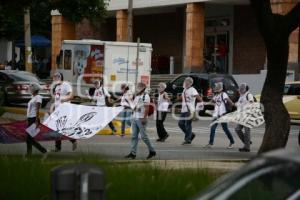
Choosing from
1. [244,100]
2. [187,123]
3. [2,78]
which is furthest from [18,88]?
[244,100]

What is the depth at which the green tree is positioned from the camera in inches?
451

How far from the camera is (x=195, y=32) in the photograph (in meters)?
40.3

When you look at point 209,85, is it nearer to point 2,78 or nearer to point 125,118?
point 2,78

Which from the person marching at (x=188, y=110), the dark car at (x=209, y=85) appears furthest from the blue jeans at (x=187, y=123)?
the dark car at (x=209, y=85)

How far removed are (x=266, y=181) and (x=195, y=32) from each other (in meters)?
36.8

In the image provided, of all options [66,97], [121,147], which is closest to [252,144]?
[121,147]

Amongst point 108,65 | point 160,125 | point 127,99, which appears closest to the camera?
point 127,99

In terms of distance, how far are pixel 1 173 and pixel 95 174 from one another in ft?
14.3

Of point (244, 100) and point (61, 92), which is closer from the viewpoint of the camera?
point (61, 92)

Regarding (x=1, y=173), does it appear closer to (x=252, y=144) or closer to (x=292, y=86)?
(x=252, y=144)

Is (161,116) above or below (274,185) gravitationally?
below

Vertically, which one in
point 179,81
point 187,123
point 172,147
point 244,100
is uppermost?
point 179,81

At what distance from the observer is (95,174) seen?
15.7 ft

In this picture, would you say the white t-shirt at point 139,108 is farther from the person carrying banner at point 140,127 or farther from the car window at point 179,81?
the car window at point 179,81
